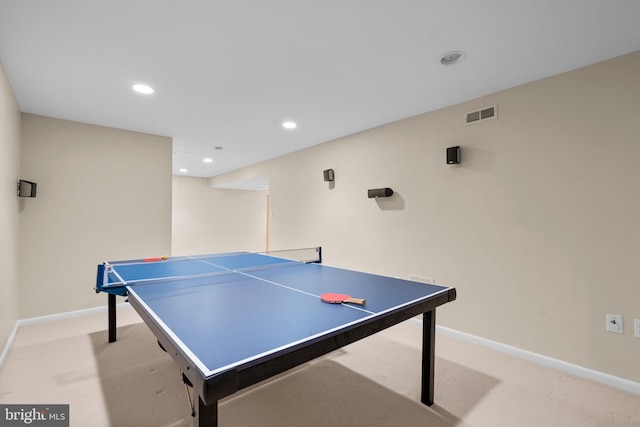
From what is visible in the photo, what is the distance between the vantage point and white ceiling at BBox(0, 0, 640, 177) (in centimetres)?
177

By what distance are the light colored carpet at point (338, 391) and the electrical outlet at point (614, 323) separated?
1.39ft

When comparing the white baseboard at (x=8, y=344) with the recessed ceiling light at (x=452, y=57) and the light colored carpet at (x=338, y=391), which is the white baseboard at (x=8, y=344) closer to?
the light colored carpet at (x=338, y=391)

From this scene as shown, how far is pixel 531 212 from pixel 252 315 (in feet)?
8.49

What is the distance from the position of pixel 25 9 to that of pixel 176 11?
90cm

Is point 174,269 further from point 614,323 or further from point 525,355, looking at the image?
point 614,323

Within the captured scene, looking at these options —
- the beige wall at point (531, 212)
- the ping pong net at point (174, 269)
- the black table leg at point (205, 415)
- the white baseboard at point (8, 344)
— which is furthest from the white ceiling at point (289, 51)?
the white baseboard at point (8, 344)

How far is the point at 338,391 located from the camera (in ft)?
6.91

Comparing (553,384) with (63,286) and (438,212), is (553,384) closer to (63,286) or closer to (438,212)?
(438,212)

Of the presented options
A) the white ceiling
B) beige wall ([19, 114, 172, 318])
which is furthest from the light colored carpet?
the white ceiling

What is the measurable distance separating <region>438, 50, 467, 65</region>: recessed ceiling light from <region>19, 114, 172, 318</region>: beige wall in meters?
3.89

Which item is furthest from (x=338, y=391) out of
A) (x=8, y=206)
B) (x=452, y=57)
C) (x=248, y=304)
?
(x=8, y=206)

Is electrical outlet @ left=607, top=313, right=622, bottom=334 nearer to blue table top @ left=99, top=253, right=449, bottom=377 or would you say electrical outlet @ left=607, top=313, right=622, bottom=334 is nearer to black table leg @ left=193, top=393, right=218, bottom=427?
blue table top @ left=99, top=253, right=449, bottom=377

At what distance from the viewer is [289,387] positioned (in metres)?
2.16

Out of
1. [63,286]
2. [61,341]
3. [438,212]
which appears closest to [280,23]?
[438,212]
